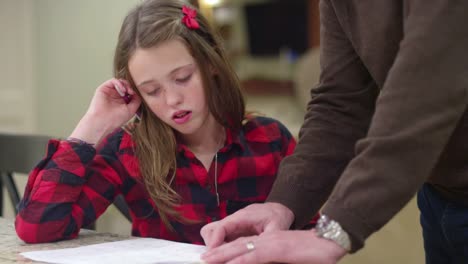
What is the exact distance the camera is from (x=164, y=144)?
4.69 feet

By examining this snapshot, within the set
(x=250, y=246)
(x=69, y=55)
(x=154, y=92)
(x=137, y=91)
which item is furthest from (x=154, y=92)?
(x=69, y=55)

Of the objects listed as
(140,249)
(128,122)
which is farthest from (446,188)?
(128,122)

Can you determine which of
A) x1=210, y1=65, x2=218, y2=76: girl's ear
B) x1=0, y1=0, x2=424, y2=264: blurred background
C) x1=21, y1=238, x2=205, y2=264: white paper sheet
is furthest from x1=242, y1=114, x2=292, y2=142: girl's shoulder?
x1=0, y1=0, x2=424, y2=264: blurred background

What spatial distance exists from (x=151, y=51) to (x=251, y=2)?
7.36 ft

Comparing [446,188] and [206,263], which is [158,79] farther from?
[446,188]

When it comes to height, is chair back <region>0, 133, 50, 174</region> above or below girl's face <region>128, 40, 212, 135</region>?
below

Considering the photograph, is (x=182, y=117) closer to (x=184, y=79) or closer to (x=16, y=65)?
(x=184, y=79)

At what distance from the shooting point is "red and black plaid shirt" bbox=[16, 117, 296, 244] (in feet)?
4.38

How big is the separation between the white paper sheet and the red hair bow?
528 mm

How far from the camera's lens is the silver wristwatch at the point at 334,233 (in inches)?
30.2

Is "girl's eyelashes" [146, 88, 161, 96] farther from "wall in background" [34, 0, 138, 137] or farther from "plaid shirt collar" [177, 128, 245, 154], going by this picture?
"wall in background" [34, 0, 138, 137]

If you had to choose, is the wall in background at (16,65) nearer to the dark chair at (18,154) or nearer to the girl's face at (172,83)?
the dark chair at (18,154)

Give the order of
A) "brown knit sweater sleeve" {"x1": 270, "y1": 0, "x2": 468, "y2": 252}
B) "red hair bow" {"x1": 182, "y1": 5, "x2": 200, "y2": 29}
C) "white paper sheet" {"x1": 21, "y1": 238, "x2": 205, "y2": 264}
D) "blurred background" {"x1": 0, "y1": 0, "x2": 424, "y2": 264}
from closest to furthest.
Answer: "brown knit sweater sleeve" {"x1": 270, "y1": 0, "x2": 468, "y2": 252}
"white paper sheet" {"x1": 21, "y1": 238, "x2": 205, "y2": 264}
"red hair bow" {"x1": 182, "y1": 5, "x2": 200, "y2": 29}
"blurred background" {"x1": 0, "y1": 0, "x2": 424, "y2": 264}

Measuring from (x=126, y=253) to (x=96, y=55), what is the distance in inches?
112
